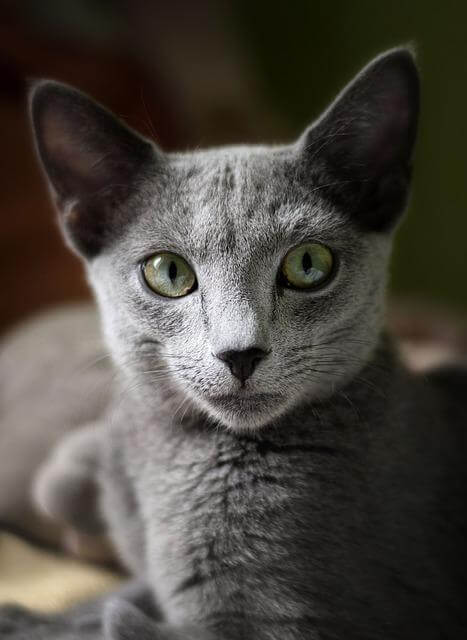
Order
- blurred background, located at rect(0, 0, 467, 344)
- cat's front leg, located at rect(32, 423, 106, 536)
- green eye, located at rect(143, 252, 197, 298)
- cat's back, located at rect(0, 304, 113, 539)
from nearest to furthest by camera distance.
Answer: green eye, located at rect(143, 252, 197, 298)
cat's front leg, located at rect(32, 423, 106, 536)
cat's back, located at rect(0, 304, 113, 539)
blurred background, located at rect(0, 0, 467, 344)

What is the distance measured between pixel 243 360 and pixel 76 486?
23.3 inches

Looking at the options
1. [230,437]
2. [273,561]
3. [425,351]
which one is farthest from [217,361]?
[425,351]

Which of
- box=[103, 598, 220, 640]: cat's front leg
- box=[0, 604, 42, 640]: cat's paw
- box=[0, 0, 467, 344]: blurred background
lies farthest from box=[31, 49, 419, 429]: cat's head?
box=[0, 0, 467, 344]: blurred background

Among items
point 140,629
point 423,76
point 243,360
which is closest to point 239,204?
point 243,360

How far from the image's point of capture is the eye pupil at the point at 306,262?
92cm

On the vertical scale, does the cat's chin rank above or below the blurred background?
below

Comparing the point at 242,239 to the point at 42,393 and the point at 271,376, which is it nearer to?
the point at 271,376

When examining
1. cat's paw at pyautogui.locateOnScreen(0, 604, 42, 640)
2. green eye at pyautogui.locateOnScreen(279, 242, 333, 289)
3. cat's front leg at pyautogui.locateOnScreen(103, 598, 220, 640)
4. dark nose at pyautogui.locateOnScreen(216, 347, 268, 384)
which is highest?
green eye at pyautogui.locateOnScreen(279, 242, 333, 289)

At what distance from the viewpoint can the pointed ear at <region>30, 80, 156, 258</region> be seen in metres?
0.97

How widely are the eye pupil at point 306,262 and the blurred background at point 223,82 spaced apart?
37.6 inches

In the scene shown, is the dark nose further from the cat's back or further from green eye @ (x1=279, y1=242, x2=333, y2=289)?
the cat's back

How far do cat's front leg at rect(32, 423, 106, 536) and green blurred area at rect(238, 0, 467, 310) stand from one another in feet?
7.36

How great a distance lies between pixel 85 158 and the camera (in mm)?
1016

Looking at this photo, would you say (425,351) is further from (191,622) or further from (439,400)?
(191,622)
